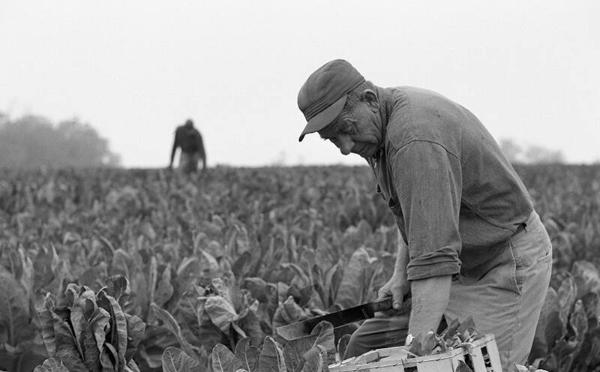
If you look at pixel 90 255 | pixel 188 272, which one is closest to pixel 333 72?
pixel 188 272

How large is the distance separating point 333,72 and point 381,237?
421 centimetres

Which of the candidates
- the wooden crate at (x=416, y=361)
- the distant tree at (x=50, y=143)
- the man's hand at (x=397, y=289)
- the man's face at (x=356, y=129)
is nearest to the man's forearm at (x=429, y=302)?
the wooden crate at (x=416, y=361)

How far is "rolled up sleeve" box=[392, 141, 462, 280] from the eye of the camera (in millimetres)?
3467

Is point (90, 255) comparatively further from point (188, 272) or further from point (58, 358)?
point (58, 358)

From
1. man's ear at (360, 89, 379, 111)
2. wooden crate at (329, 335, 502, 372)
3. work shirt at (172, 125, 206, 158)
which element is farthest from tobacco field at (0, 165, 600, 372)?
work shirt at (172, 125, 206, 158)

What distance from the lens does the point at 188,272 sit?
562 centimetres

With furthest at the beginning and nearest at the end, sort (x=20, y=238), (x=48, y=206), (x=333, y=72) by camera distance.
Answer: (x=48, y=206) < (x=20, y=238) < (x=333, y=72)

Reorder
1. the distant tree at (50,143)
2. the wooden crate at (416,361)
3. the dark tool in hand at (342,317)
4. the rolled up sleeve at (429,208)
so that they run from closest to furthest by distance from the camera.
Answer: the wooden crate at (416,361) < the rolled up sleeve at (429,208) < the dark tool in hand at (342,317) < the distant tree at (50,143)

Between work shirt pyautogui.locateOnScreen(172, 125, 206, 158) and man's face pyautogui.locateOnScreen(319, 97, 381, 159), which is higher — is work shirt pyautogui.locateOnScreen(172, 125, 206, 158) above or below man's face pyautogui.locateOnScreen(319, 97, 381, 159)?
above

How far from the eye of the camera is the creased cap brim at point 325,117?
360cm

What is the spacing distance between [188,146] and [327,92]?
16.1 m

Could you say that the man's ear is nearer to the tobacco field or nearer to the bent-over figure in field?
the bent-over figure in field

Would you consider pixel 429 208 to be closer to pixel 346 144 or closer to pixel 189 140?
pixel 346 144

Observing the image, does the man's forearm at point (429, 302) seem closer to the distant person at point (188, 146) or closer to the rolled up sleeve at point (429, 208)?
the rolled up sleeve at point (429, 208)
